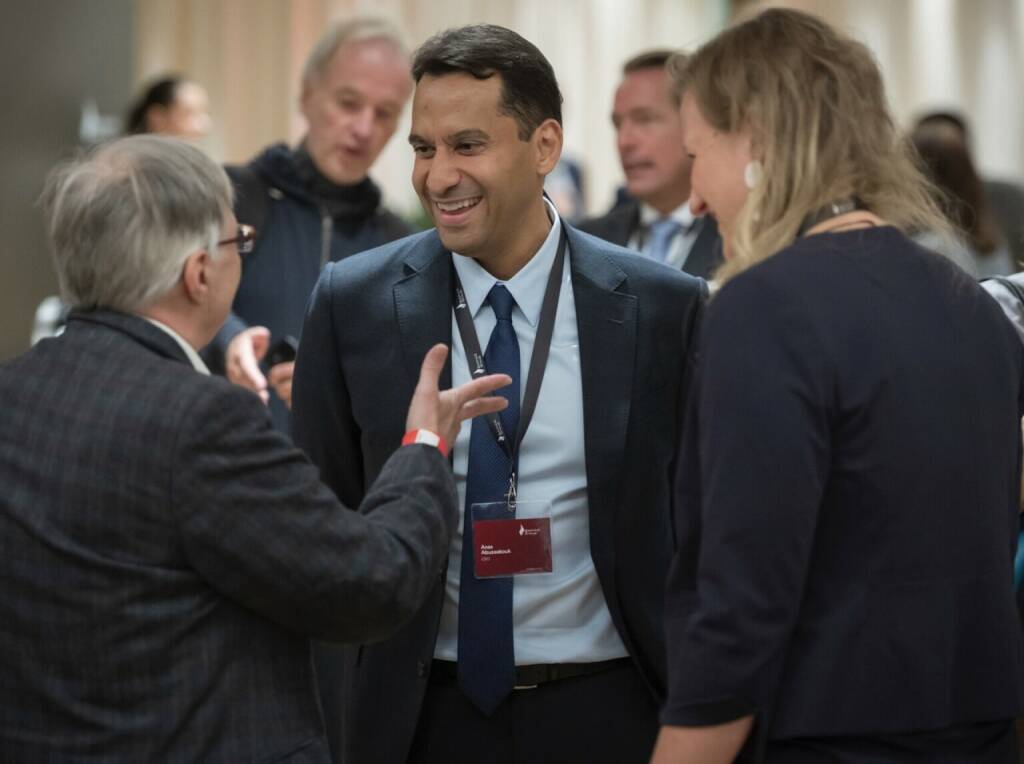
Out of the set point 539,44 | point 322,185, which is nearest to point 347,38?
point 322,185

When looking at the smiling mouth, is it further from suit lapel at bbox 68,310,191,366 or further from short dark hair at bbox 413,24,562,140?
suit lapel at bbox 68,310,191,366

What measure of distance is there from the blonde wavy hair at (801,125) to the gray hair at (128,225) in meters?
0.70

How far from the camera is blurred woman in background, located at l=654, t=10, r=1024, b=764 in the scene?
1620mm

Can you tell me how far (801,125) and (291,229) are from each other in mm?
2134

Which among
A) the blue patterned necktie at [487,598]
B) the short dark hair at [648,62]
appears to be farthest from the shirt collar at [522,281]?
the short dark hair at [648,62]

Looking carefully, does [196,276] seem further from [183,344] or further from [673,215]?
[673,215]

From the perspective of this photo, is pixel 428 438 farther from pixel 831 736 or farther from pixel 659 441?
pixel 831 736

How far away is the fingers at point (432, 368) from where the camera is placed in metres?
2.07

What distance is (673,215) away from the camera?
4.12m

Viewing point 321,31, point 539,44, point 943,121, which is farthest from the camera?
point 321,31

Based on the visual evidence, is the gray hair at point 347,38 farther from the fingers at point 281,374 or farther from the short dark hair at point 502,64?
the short dark hair at point 502,64

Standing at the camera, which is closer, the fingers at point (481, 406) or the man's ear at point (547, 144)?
the fingers at point (481, 406)

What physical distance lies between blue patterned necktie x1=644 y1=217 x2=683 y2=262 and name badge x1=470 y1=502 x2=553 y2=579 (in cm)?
194

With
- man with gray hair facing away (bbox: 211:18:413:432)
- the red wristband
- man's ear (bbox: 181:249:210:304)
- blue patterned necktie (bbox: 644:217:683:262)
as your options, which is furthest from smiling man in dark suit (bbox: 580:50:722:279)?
man's ear (bbox: 181:249:210:304)
